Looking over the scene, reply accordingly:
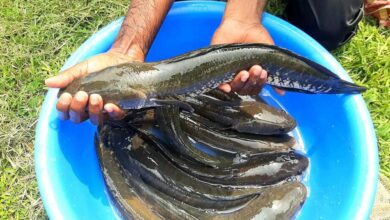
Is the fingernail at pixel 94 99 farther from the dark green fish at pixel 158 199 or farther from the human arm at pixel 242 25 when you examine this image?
the human arm at pixel 242 25

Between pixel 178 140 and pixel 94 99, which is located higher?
pixel 94 99

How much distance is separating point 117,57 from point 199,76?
0.45 meters

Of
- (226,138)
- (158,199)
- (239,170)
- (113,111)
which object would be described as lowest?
(158,199)

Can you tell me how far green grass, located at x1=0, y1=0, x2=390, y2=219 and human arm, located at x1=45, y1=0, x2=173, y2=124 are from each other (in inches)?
31.7

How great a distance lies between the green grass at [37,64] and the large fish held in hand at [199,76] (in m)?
0.86

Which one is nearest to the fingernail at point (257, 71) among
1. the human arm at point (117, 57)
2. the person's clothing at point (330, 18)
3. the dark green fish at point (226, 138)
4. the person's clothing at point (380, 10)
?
the dark green fish at point (226, 138)

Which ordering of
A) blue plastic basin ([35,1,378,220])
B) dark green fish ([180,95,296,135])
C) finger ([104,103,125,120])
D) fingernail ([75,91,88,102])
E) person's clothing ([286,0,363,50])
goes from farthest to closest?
person's clothing ([286,0,363,50]) < dark green fish ([180,95,296,135]) < blue plastic basin ([35,1,378,220]) < finger ([104,103,125,120]) < fingernail ([75,91,88,102])

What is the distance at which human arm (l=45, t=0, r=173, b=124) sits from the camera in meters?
2.10

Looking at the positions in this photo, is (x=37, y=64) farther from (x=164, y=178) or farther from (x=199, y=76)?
(x=199, y=76)

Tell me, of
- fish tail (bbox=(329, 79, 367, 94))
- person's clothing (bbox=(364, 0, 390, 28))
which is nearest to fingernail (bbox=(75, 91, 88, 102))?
fish tail (bbox=(329, 79, 367, 94))

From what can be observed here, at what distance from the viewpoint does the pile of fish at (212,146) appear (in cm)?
246

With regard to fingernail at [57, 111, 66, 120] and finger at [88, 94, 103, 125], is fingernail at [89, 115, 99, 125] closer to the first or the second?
finger at [88, 94, 103, 125]

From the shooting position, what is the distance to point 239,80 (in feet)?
8.30

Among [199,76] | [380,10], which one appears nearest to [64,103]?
[199,76]
